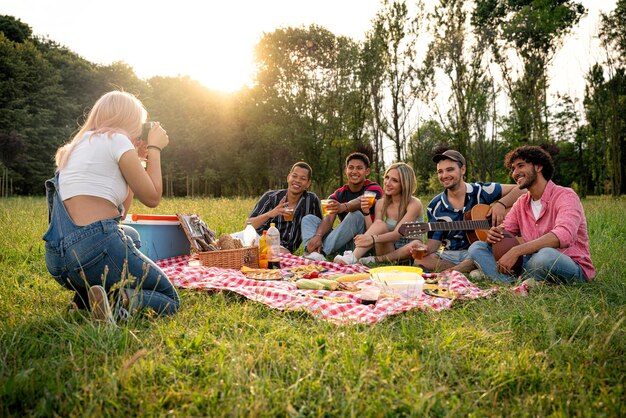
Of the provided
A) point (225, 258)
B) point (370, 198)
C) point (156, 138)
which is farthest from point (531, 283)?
point (156, 138)

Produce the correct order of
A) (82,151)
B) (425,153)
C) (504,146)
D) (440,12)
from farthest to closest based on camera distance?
(425,153) < (504,146) < (440,12) < (82,151)

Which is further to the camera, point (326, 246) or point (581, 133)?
point (581, 133)

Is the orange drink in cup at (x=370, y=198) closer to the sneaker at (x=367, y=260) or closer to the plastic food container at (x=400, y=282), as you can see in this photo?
the sneaker at (x=367, y=260)

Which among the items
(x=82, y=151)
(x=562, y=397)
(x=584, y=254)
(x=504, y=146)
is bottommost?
(x=562, y=397)

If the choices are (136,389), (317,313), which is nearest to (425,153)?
(317,313)

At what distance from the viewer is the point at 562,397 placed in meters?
1.95

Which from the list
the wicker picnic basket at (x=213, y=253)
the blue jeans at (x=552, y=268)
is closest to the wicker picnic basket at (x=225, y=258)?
A: the wicker picnic basket at (x=213, y=253)

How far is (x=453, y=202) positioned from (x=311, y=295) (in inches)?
99.2

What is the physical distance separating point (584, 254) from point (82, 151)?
4.26m

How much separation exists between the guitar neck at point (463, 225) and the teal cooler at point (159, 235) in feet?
10.4

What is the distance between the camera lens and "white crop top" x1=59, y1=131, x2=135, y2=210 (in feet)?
9.61

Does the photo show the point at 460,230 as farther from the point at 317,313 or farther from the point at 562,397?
the point at 562,397

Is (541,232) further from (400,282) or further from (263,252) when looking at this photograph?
(263,252)

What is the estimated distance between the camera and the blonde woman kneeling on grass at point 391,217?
18.9 feet
